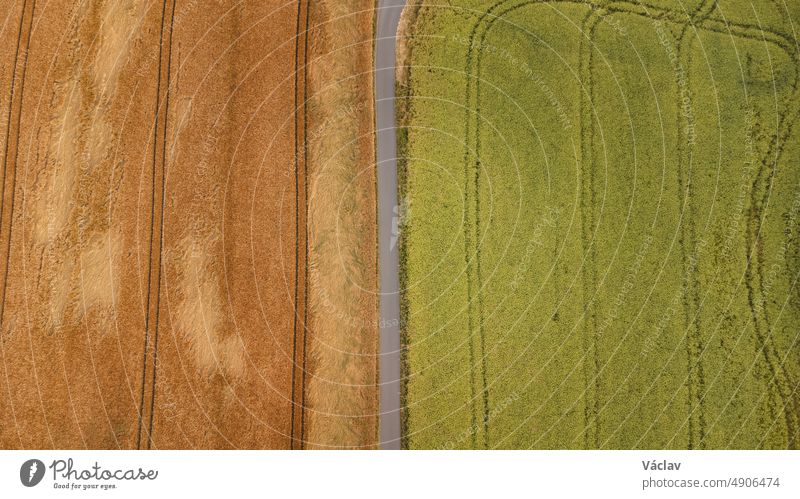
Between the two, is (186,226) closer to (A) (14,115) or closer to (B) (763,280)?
(A) (14,115)

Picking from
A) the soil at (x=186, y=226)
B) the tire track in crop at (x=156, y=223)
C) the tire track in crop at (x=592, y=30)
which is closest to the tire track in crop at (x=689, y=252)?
the tire track in crop at (x=592, y=30)

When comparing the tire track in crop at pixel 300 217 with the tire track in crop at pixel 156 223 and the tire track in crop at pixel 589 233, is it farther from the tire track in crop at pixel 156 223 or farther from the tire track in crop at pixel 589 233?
the tire track in crop at pixel 589 233

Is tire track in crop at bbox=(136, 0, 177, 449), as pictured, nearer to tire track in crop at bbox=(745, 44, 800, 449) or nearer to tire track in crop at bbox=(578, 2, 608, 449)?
tire track in crop at bbox=(578, 2, 608, 449)
